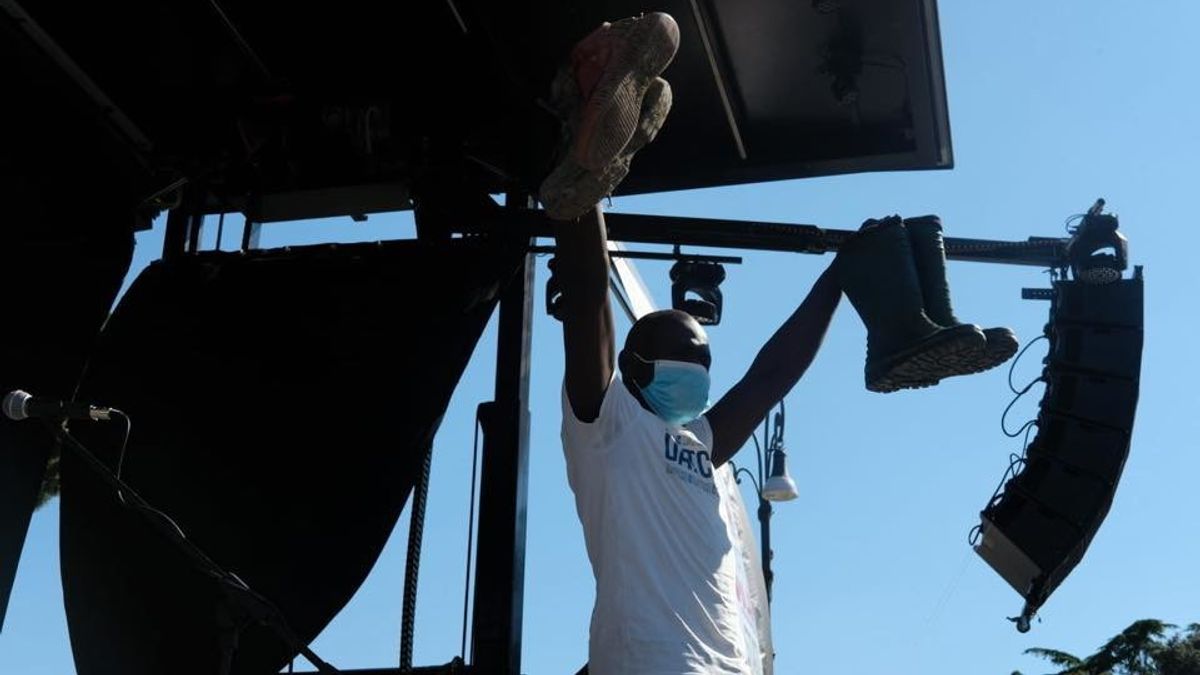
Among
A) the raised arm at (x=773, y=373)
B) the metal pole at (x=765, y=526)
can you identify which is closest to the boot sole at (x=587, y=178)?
the raised arm at (x=773, y=373)

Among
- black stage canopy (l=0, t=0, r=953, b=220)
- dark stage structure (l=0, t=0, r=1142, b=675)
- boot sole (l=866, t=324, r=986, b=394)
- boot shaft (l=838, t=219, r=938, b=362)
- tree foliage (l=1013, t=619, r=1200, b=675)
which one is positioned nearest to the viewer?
boot sole (l=866, t=324, r=986, b=394)

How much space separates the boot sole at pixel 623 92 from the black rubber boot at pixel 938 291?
1.11 m

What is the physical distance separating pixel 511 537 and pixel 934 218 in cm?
150

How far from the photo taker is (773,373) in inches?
125

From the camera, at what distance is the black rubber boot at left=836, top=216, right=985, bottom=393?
3068mm

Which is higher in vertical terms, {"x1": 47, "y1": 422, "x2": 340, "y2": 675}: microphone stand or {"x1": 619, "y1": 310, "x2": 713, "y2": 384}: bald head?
{"x1": 619, "y1": 310, "x2": 713, "y2": 384}: bald head

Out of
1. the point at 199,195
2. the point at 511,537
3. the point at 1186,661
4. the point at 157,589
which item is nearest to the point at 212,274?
the point at 199,195

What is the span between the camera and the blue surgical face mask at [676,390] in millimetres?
2799

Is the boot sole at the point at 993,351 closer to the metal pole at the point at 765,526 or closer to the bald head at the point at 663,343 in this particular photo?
the bald head at the point at 663,343

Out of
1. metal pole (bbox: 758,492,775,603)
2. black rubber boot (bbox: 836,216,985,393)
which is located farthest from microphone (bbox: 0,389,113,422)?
metal pole (bbox: 758,492,775,603)

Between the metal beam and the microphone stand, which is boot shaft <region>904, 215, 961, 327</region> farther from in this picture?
the microphone stand

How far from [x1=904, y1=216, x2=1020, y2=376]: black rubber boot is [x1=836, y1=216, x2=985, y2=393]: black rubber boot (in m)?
0.03

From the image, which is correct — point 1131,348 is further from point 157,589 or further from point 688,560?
point 157,589

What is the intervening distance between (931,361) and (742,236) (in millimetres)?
1012
